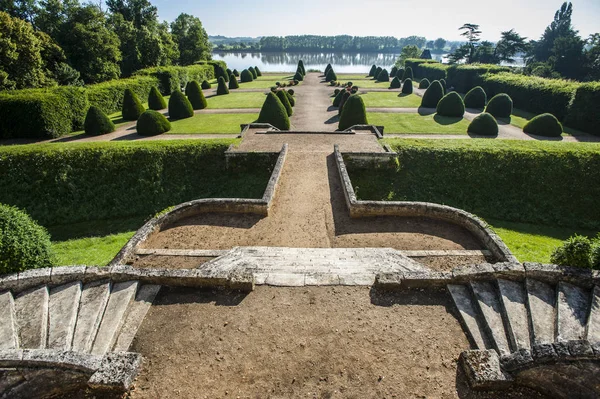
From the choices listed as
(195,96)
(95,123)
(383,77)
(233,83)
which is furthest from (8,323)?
(383,77)

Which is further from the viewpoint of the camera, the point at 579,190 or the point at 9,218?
the point at 579,190

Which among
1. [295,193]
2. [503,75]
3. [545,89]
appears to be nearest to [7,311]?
[295,193]

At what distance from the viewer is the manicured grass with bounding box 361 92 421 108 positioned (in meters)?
32.6

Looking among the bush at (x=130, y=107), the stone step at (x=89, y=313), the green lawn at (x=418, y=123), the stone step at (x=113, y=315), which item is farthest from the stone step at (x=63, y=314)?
the bush at (x=130, y=107)

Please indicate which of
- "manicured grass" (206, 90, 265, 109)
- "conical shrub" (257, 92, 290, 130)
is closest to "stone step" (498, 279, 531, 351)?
"conical shrub" (257, 92, 290, 130)

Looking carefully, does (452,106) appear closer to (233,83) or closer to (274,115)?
(274,115)

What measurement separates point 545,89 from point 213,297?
112 ft

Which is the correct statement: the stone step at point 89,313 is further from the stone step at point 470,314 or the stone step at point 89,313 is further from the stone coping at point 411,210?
the stone coping at point 411,210

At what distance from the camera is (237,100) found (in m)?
35.7

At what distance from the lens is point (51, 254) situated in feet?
25.6

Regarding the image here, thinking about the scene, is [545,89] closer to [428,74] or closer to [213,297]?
[428,74]

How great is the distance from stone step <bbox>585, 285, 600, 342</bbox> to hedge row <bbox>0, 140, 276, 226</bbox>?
448 inches

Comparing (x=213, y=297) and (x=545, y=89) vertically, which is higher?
(x=545, y=89)

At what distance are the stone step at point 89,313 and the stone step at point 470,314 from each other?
6767 mm
